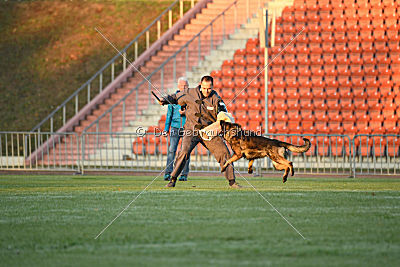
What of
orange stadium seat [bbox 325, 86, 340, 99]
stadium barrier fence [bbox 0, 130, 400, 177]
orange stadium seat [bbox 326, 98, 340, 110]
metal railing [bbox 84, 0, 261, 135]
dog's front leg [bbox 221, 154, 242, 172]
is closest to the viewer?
dog's front leg [bbox 221, 154, 242, 172]

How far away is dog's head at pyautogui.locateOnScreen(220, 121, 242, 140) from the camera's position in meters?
10.6

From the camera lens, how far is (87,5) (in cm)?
3456

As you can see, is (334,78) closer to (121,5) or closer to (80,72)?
(80,72)

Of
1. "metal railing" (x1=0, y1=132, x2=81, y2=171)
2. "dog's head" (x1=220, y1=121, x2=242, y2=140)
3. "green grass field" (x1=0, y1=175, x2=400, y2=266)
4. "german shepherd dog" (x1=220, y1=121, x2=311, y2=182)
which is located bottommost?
"green grass field" (x1=0, y1=175, x2=400, y2=266)

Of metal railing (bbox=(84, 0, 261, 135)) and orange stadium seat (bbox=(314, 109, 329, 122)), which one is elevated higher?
metal railing (bbox=(84, 0, 261, 135))

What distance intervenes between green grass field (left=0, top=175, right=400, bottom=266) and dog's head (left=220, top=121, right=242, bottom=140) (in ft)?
2.71

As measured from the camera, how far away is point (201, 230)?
22.0ft

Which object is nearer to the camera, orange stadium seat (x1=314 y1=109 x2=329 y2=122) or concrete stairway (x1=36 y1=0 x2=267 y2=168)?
orange stadium seat (x1=314 y1=109 x2=329 y2=122)

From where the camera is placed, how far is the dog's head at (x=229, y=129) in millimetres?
10578

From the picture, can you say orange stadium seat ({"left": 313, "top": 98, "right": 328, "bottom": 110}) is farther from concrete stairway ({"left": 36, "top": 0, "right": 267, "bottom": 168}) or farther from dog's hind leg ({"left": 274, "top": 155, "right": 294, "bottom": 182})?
dog's hind leg ({"left": 274, "top": 155, "right": 294, "bottom": 182})

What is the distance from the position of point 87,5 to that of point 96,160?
15.6 m

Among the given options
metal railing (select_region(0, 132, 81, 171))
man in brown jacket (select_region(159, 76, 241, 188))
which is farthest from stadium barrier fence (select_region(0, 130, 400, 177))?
man in brown jacket (select_region(159, 76, 241, 188))

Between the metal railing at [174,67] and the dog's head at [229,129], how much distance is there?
1273 centimetres

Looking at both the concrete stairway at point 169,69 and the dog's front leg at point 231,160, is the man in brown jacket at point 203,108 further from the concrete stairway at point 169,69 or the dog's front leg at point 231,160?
the concrete stairway at point 169,69
